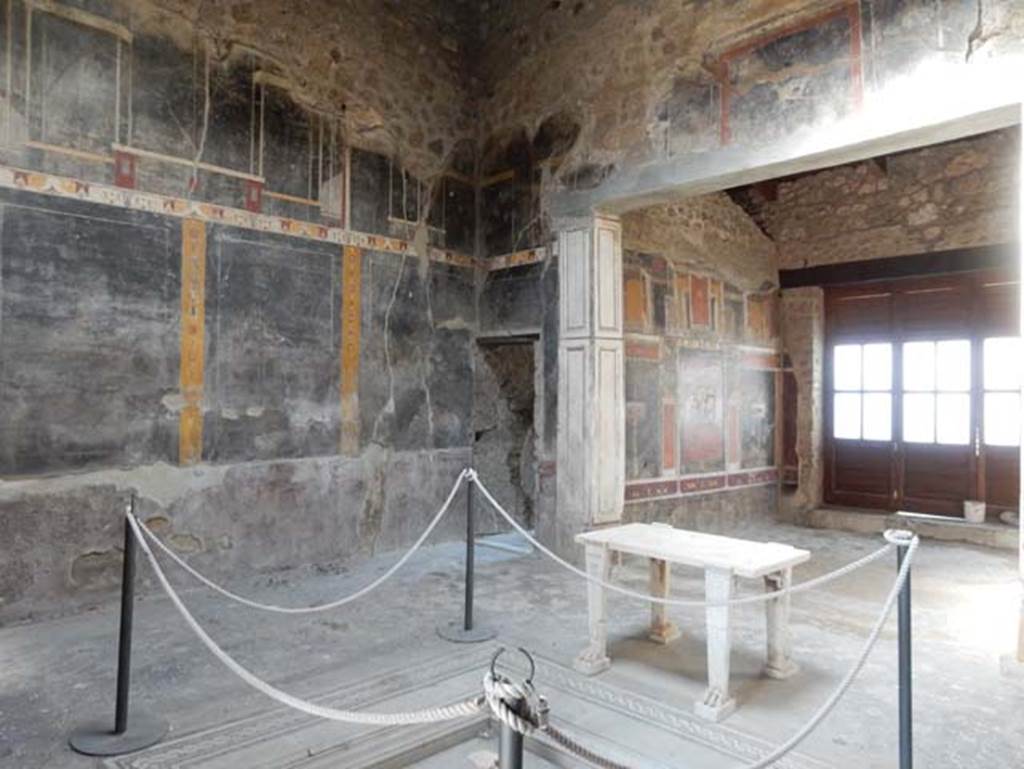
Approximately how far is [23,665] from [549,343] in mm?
3991

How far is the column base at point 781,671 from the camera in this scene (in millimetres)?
3309

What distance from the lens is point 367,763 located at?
98.3 inches

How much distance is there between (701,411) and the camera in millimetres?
6730

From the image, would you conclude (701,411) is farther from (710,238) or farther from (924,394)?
(924,394)

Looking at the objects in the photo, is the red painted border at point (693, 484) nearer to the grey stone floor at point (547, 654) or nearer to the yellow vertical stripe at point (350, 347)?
the grey stone floor at point (547, 654)


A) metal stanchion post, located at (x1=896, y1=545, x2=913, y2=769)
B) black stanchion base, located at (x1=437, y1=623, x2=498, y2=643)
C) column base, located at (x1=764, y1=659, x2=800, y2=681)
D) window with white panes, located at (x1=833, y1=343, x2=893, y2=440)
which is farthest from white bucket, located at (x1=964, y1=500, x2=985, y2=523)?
metal stanchion post, located at (x1=896, y1=545, x2=913, y2=769)

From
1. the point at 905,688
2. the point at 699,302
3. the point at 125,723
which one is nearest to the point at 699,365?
the point at 699,302

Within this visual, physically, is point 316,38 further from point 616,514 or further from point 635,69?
point 616,514

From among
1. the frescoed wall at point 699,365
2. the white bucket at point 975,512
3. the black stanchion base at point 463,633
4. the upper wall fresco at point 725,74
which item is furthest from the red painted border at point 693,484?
the upper wall fresco at point 725,74

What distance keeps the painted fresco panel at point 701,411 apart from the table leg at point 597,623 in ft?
10.5

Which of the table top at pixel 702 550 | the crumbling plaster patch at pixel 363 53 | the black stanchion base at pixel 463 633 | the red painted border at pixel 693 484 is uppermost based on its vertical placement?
the crumbling plaster patch at pixel 363 53

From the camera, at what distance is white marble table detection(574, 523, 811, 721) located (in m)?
2.95

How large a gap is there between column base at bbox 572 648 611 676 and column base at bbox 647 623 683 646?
46 centimetres

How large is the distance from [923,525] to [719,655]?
497cm
